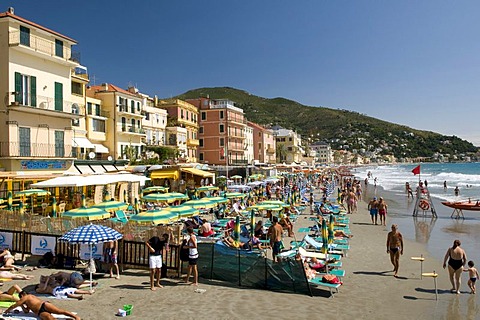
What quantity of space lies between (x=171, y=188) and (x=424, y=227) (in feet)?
77.1

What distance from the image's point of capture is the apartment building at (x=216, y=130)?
2434 inches

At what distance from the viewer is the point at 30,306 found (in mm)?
8219

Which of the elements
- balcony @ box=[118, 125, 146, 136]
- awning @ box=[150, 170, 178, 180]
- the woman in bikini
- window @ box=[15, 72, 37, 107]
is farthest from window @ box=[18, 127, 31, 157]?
the woman in bikini

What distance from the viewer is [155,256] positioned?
10.8 meters

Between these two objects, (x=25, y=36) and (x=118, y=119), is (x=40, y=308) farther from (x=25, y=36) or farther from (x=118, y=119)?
(x=118, y=119)

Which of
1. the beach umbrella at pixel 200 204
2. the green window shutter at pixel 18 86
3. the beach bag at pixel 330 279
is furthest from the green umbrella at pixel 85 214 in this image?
the green window shutter at pixel 18 86

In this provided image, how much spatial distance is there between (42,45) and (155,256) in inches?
782

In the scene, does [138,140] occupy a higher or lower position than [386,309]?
higher

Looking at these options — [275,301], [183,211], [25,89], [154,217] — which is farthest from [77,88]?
[275,301]

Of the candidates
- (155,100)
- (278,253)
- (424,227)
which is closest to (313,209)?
(424,227)

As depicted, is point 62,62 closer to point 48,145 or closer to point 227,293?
point 48,145

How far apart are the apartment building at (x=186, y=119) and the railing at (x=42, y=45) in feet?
77.0

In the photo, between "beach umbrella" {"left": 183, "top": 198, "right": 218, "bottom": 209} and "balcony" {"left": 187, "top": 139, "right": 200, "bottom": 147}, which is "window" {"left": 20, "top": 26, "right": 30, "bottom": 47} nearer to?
"beach umbrella" {"left": 183, "top": 198, "right": 218, "bottom": 209}

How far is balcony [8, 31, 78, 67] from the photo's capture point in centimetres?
2305
